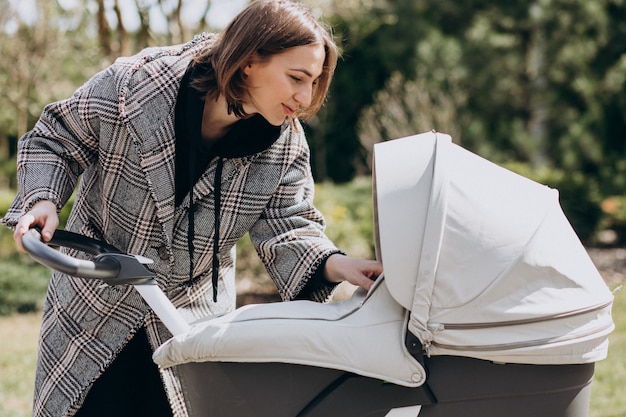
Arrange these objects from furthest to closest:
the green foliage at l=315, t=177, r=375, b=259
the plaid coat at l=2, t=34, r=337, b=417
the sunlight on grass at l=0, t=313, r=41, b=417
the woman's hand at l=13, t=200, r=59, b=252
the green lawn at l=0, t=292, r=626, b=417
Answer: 1. the green foliage at l=315, t=177, r=375, b=259
2. the sunlight on grass at l=0, t=313, r=41, b=417
3. the green lawn at l=0, t=292, r=626, b=417
4. the plaid coat at l=2, t=34, r=337, b=417
5. the woman's hand at l=13, t=200, r=59, b=252

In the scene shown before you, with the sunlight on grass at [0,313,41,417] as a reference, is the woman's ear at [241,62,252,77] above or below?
above

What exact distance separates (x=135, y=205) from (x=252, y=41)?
560 mm

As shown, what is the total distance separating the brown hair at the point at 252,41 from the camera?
2029mm

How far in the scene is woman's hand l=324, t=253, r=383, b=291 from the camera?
2.08 metres

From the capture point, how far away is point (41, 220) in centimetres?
197

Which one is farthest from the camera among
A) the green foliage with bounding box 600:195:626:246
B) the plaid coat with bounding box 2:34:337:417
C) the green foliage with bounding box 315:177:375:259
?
the green foliage with bounding box 600:195:626:246

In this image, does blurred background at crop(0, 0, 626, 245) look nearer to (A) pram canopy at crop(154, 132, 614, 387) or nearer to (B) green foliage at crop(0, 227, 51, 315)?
(B) green foliage at crop(0, 227, 51, 315)

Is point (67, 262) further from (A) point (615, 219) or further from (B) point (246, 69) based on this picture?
(A) point (615, 219)

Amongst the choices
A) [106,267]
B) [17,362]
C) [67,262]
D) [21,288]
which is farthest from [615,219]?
[67,262]

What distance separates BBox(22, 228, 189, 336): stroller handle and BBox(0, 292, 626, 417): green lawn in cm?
210

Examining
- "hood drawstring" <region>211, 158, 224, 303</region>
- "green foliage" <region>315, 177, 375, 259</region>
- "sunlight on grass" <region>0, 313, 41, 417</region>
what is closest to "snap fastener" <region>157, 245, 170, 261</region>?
"hood drawstring" <region>211, 158, 224, 303</region>

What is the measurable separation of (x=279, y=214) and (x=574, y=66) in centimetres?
1014

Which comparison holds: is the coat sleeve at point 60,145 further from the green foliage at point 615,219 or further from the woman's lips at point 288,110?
the green foliage at point 615,219

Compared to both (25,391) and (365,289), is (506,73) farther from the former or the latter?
(365,289)
